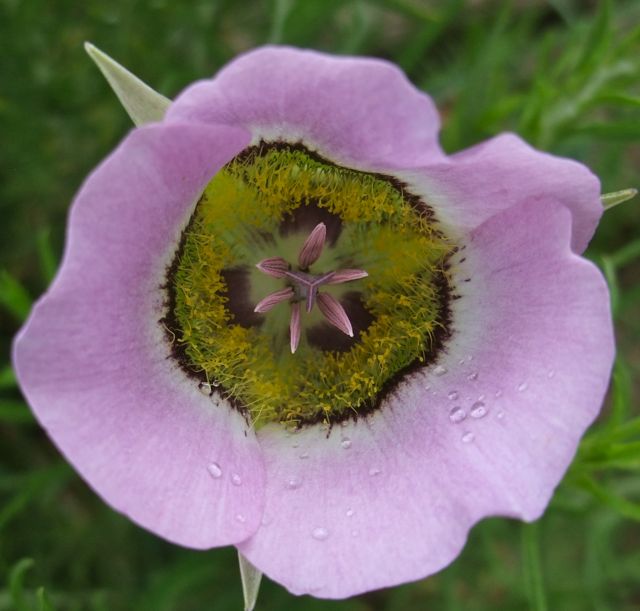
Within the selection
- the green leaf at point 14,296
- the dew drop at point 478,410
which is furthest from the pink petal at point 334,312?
the green leaf at point 14,296

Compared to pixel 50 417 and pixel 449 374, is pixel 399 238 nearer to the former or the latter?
pixel 449 374

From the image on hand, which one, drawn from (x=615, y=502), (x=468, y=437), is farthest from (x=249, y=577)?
(x=615, y=502)

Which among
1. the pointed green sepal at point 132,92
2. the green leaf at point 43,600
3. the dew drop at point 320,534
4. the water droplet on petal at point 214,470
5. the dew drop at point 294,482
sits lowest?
the green leaf at point 43,600

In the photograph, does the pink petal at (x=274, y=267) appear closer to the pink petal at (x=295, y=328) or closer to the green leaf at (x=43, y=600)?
the pink petal at (x=295, y=328)

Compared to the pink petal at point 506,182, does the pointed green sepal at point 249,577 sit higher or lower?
lower

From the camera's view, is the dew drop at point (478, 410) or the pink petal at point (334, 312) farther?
the pink petal at point (334, 312)

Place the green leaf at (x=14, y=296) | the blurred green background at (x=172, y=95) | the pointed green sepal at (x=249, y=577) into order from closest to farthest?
the pointed green sepal at (x=249, y=577) → the green leaf at (x=14, y=296) → the blurred green background at (x=172, y=95)

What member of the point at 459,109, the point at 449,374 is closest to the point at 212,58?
the point at 459,109

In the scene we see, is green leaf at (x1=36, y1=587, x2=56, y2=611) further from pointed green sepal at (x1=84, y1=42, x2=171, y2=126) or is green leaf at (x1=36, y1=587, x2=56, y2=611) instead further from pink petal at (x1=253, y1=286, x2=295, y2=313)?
pointed green sepal at (x1=84, y1=42, x2=171, y2=126)

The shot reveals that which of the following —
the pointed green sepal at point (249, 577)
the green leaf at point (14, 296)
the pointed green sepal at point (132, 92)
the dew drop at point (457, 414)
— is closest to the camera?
the pointed green sepal at point (132, 92)
